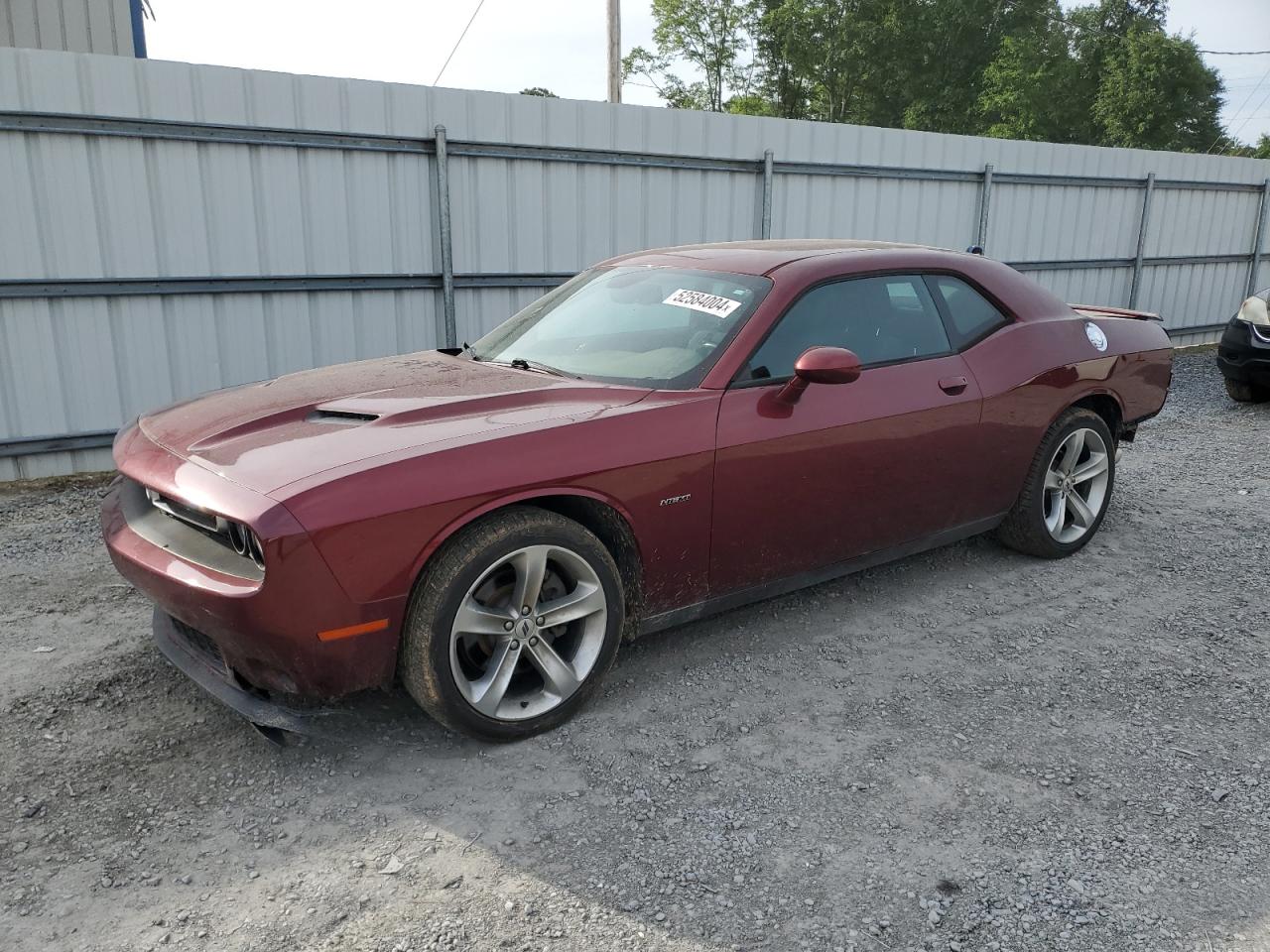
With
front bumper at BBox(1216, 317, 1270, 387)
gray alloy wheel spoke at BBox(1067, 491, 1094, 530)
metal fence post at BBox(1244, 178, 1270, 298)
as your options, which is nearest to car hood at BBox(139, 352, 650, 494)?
gray alloy wheel spoke at BBox(1067, 491, 1094, 530)

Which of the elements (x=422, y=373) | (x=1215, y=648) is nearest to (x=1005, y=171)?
(x=1215, y=648)

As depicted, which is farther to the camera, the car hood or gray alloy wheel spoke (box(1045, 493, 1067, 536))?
gray alloy wheel spoke (box(1045, 493, 1067, 536))

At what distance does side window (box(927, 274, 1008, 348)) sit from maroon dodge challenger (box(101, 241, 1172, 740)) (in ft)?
0.04

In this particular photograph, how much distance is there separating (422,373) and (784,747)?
199 cm

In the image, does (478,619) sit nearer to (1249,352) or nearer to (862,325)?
(862,325)

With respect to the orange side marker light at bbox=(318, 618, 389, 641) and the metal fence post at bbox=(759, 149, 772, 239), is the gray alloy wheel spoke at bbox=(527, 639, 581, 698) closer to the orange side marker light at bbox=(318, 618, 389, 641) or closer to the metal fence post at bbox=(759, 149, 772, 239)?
the orange side marker light at bbox=(318, 618, 389, 641)

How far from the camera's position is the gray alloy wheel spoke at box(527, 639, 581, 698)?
3.21 m

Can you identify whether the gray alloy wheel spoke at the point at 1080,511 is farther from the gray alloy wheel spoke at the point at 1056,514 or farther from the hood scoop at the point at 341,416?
the hood scoop at the point at 341,416

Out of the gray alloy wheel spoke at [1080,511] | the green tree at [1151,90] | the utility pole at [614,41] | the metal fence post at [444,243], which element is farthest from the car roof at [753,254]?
the green tree at [1151,90]

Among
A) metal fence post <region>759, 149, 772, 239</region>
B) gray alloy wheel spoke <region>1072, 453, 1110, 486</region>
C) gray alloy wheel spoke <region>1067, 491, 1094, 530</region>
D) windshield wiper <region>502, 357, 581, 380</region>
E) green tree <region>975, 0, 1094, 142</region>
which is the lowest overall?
gray alloy wheel spoke <region>1067, 491, 1094, 530</region>

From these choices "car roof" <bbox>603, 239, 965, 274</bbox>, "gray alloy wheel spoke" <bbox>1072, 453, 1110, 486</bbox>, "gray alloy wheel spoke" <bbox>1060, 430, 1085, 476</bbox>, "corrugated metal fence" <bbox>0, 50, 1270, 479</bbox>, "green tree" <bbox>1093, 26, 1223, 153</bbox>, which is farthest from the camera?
"green tree" <bbox>1093, 26, 1223, 153</bbox>

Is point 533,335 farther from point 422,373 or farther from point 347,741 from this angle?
point 347,741

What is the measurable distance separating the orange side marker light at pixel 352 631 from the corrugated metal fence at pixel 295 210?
4768 millimetres

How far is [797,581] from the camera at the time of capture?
3.93m
